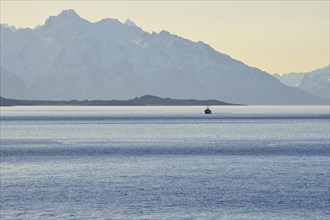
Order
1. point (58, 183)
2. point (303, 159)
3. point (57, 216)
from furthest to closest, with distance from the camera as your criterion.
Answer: point (303, 159)
point (58, 183)
point (57, 216)

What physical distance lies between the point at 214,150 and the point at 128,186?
226 ft

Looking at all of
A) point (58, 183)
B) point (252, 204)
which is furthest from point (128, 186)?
point (252, 204)

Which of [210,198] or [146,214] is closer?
[146,214]

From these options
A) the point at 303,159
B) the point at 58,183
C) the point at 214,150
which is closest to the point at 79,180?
the point at 58,183

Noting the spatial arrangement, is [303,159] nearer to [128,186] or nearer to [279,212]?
[128,186]

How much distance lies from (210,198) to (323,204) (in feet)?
38.4

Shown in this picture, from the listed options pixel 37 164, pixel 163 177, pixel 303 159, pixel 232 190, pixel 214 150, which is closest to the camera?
pixel 232 190

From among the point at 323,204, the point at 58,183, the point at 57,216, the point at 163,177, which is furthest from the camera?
the point at 163,177

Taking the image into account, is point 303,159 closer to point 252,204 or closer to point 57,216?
point 252,204

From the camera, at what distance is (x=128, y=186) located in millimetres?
93312

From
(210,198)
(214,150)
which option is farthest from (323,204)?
(214,150)

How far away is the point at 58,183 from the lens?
315 feet

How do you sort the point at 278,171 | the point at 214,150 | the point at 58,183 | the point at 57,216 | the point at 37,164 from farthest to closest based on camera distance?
1. the point at 214,150
2. the point at 37,164
3. the point at 278,171
4. the point at 58,183
5. the point at 57,216

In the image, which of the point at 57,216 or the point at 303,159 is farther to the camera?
the point at 303,159
